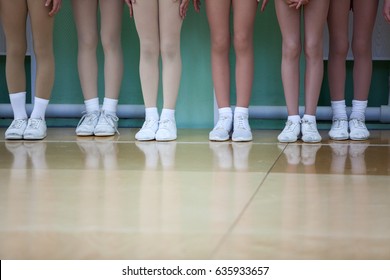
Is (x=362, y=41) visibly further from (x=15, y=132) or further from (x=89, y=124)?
(x=15, y=132)

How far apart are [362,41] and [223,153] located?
113 cm

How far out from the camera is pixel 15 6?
4.18 m

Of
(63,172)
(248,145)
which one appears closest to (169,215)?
(63,172)

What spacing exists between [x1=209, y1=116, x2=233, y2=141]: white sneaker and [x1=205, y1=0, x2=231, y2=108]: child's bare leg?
9 centimetres

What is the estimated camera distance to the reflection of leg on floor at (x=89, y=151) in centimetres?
341

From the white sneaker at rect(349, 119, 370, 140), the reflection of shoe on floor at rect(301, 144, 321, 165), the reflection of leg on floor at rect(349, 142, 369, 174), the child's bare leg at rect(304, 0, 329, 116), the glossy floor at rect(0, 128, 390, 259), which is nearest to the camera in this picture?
the glossy floor at rect(0, 128, 390, 259)

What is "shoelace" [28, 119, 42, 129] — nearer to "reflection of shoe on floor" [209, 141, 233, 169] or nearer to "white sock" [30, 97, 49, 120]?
"white sock" [30, 97, 49, 120]

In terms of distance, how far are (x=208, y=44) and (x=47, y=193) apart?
2.55m

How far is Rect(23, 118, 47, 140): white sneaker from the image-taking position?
4.38 metres

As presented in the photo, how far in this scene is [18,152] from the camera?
3857mm

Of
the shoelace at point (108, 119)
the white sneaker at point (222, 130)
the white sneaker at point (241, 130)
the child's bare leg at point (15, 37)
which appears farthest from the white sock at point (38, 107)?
the white sneaker at point (241, 130)

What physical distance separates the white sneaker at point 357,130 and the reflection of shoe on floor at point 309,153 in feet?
1.12

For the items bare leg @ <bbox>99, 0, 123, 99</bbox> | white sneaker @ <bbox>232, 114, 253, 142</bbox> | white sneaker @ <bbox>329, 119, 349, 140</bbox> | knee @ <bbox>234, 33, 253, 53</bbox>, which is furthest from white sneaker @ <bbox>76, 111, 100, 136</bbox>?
white sneaker @ <bbox>329, 119, 349, 140</bbox>

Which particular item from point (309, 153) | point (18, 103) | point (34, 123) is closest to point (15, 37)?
point (18, 103)
